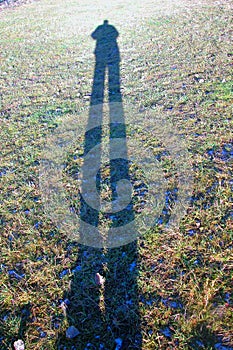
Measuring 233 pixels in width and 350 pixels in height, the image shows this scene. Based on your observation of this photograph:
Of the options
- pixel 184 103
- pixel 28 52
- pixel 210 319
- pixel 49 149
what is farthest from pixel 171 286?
pixel 28 52

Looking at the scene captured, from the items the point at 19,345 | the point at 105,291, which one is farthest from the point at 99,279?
the point at 19,345

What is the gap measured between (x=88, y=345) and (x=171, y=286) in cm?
81

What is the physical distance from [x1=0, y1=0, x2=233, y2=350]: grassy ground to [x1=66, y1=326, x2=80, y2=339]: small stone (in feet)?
0.08

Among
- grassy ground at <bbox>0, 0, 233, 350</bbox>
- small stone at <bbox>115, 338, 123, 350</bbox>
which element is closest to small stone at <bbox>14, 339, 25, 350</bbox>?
grassy ground at <bbox>0, 0, 233, 350</bbox>

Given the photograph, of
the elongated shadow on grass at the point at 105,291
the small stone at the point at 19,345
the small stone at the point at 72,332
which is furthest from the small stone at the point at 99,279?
the small stone at the point at 19,345

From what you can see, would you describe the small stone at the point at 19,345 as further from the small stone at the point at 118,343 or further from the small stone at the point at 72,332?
the small stone at the point at 118,343

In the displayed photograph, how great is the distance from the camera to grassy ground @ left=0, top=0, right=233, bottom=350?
87.1 inches

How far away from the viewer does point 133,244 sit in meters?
2.80

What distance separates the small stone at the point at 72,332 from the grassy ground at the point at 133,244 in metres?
0.03

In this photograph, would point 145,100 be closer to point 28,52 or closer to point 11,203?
point 11,203

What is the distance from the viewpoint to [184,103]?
4.67 m

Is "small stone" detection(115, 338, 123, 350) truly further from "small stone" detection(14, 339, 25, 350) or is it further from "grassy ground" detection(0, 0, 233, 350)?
"small stone" detection(14, 339, 25, 350)

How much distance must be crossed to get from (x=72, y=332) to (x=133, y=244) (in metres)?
0.95

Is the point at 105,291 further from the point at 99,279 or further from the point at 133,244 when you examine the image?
the point at 133,244
